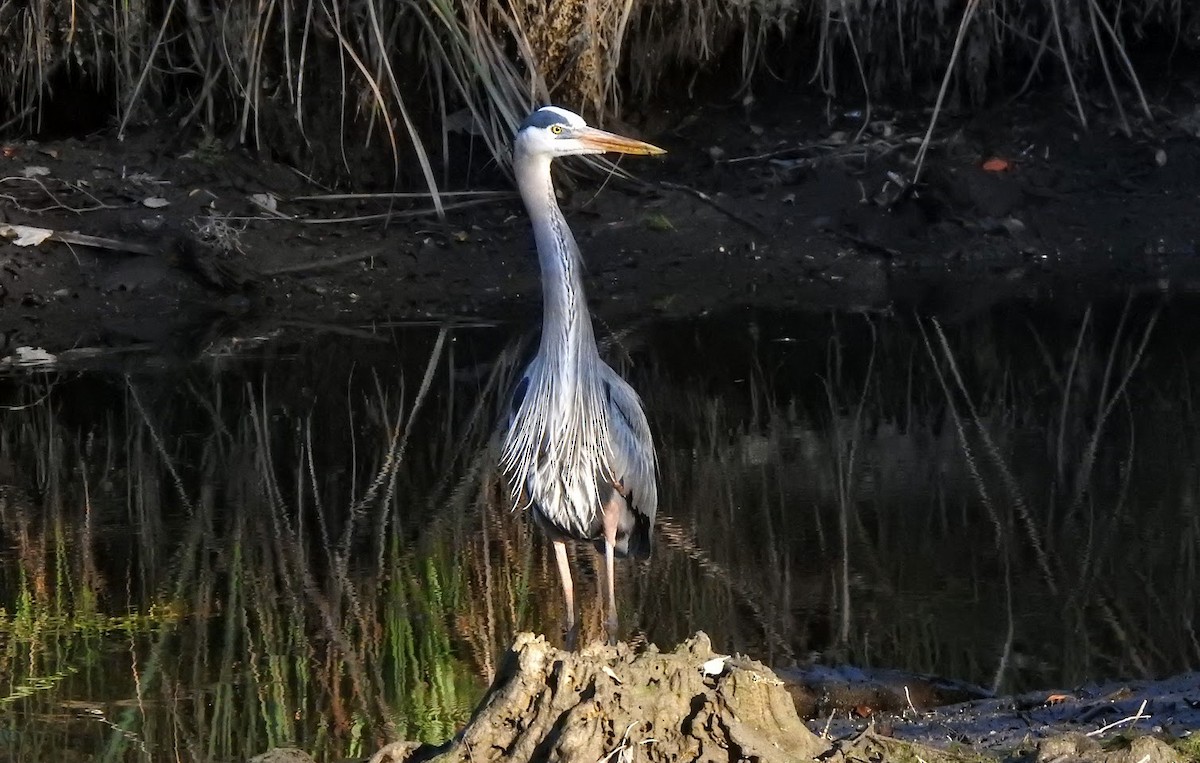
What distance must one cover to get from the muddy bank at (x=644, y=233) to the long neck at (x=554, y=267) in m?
4.02

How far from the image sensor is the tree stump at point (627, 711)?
122 inches

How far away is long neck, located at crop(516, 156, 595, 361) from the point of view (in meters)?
5.47

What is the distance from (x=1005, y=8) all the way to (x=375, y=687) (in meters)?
8.53

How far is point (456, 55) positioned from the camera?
10852 mm

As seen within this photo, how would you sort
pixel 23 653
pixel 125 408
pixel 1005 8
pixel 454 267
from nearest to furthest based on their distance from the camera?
pixel 23 653
pixel 125 408
pixel 454 267
pixel 1005 8

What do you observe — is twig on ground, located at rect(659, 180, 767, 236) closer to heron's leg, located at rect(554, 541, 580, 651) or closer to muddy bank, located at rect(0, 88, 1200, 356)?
muddy bank, located at rect(0, 88, 1200, 356)

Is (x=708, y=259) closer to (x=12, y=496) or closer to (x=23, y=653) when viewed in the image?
(x=12, y=496)

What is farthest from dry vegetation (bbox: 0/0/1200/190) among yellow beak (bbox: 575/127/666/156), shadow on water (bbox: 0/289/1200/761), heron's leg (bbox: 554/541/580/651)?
heron's leg (bbox: 554/541/580/651)

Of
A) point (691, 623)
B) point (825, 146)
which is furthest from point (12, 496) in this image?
point (825, 146)

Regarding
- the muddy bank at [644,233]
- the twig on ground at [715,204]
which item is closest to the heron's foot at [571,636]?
the muddy bank at [644,233]

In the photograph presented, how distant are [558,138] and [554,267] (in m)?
0.46

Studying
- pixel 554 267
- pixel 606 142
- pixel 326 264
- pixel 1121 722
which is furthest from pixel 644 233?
pixel 1121 722

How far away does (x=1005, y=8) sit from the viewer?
11617 millimetres

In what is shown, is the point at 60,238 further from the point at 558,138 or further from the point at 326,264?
the point at 558,138
